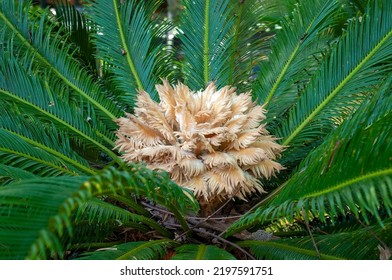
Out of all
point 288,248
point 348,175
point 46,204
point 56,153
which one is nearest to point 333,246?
point 288,248

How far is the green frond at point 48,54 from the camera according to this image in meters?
2.24

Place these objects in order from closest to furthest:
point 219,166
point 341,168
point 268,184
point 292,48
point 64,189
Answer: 1. point 64,189
2. point 341,168
3. point 219,166
4. point 268,184
5. point 292,48

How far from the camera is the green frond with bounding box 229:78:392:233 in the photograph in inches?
44.1

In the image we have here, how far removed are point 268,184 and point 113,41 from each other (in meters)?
0.96

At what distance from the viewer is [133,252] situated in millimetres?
1430

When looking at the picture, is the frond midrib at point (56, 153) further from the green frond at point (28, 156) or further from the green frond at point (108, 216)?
the green frond at point (108, 216)

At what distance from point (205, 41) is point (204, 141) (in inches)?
31.5

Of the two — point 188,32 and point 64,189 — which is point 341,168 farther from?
point 188,32

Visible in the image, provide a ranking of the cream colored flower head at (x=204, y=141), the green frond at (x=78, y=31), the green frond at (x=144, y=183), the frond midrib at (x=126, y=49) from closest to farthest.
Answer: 1. the green frond at (x=144, y=183)
2. the cream colored flower head at (x=204, y=141)
3. the frond midrib at (x=126, y=49)
4. the green frond at (x=78, y=31)

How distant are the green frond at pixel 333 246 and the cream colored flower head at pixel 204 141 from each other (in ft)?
0.69

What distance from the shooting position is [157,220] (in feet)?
5.90

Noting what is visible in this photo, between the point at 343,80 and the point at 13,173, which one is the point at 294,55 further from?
the point at 13,173

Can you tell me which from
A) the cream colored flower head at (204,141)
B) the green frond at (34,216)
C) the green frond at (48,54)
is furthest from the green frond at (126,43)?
the green frond at (34,216)
